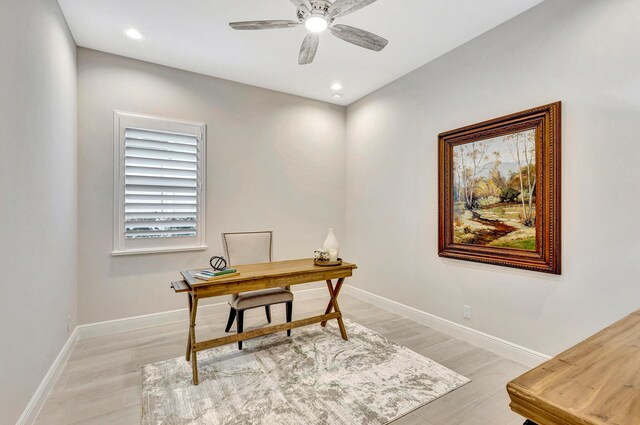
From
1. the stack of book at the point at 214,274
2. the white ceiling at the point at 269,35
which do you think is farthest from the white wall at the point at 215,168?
the stack of book at the point at 214,274

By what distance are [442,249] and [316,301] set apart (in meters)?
1.98

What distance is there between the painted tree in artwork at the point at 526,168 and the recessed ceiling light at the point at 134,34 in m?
3.66

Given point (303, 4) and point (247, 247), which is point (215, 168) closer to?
point (247, 247)

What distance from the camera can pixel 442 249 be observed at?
3346 mm

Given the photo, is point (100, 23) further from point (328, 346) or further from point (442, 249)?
point (442, 249)

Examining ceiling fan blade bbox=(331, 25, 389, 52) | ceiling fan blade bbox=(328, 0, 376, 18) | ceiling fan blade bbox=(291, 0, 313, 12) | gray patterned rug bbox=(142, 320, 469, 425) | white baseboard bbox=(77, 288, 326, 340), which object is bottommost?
gray patterned rug bbox=(142, 320, 469, 425)

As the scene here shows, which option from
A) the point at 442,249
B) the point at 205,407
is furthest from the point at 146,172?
the point at 442,249

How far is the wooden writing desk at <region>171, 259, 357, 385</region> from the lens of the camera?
2341 mm

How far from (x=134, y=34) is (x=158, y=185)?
A: 1.53 m

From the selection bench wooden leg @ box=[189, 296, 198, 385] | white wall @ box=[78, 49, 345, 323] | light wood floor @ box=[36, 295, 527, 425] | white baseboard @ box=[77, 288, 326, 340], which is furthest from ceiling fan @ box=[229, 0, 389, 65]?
white baseboard @ box=[77, 288, 326, 340]

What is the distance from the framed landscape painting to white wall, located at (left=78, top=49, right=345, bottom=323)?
6.51ft

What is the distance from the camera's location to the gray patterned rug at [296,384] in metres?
1.96

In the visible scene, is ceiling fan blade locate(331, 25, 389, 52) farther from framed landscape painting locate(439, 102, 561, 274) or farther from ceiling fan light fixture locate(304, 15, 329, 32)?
framed landscape painting locate(439, 102, 561, 274)

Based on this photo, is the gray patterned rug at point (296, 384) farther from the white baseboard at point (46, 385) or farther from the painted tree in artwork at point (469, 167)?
the painted tree in artwork at point (469, 167)
